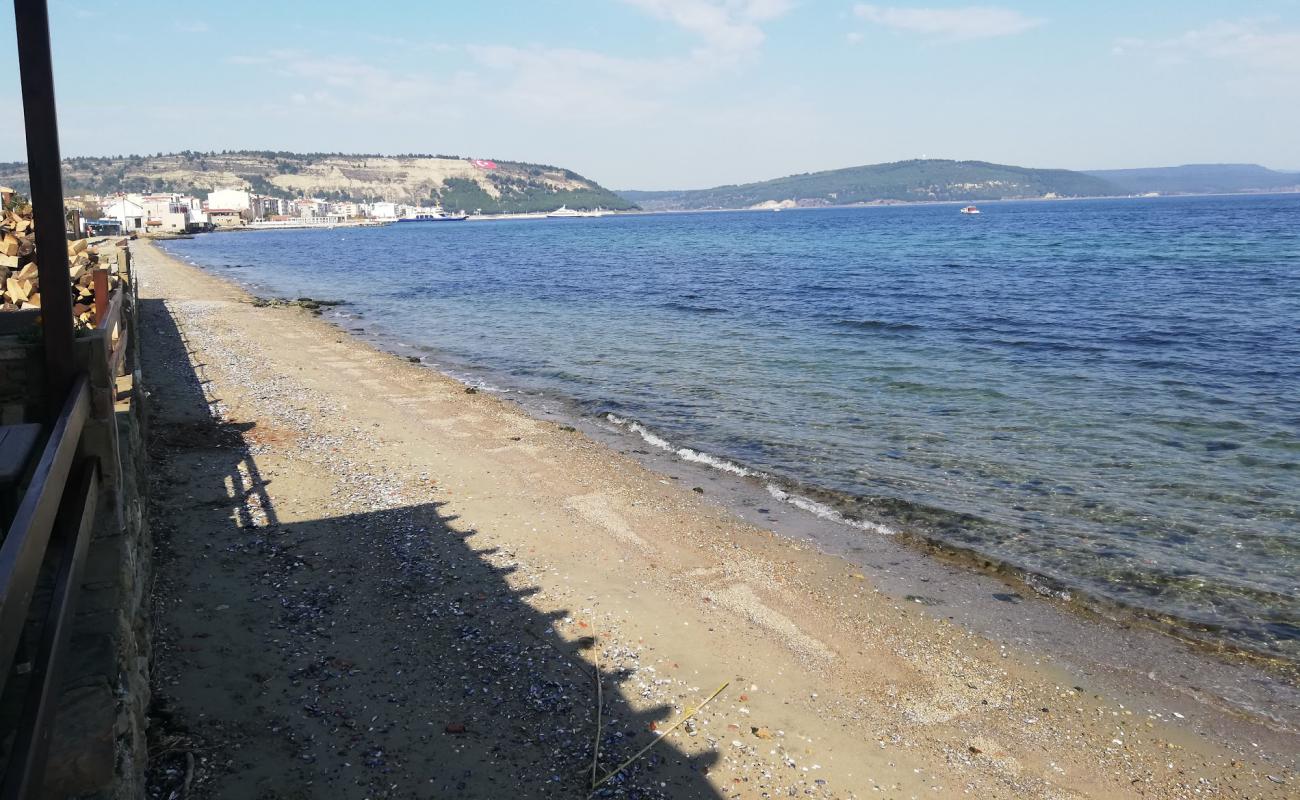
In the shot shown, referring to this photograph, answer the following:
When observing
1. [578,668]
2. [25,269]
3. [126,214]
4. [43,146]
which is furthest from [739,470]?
[126,214]

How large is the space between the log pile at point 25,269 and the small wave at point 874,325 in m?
21.9

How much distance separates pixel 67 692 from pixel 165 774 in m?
1.89

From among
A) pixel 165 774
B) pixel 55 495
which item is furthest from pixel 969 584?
pixel 55 495

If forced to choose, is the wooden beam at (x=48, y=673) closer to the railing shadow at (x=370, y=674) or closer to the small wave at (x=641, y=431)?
the railing shadow at (x=370, y=674)

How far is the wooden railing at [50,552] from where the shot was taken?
263 cm

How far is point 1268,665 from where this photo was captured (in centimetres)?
750

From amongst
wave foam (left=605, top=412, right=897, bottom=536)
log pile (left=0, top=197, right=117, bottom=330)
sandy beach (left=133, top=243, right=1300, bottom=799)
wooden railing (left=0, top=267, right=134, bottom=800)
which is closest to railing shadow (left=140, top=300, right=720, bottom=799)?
sandy beach (left=133, top=243, right=1300, bottom=799)

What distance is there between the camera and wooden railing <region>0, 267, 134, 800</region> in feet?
8.64

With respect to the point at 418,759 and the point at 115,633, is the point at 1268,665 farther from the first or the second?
→ the point at 115,633

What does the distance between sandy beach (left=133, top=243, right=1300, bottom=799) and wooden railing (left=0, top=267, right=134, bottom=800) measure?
199 centimetres

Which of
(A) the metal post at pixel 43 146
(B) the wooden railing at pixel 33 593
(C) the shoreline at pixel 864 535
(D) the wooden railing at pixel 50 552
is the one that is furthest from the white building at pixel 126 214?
(B) the wooden railing at pixel 33 593

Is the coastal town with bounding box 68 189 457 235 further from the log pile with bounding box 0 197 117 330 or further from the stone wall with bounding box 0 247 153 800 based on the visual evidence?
the stone wall with bounding box 0 247 153 800

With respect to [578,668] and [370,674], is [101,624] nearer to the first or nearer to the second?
[370,674]

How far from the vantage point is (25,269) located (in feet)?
39.2
